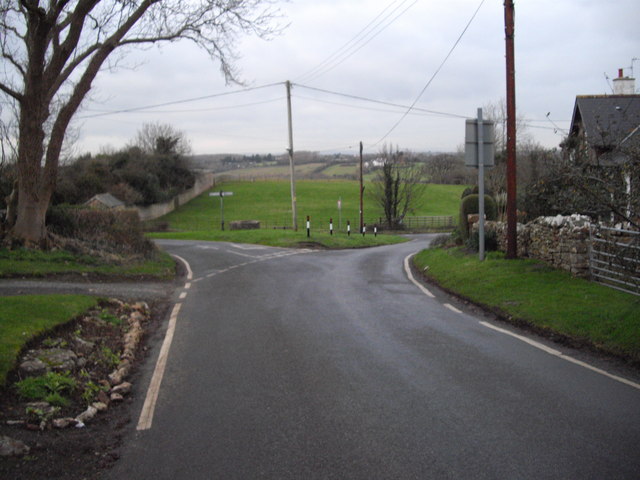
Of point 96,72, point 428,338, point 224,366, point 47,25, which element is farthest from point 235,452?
point 96,72

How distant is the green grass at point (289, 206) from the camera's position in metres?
64.2

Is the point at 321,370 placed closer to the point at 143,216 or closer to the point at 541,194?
the point at 541,194

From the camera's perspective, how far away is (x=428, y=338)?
30.0 feet

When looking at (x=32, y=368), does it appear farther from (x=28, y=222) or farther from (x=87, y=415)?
(x=28, y=222)

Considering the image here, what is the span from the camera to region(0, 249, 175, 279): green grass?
1530 centimetres

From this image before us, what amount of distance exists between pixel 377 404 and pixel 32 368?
410 cm

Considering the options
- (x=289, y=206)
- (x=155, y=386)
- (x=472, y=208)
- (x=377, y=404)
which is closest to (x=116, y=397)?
(x=155, y=386)

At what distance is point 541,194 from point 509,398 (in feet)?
15.9

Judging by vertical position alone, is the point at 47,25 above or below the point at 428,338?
above

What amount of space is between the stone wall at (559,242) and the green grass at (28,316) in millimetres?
9801

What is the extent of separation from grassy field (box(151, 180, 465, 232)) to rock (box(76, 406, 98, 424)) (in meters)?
51.1

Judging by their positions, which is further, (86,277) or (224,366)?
(86,277)

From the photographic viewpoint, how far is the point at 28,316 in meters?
9.04

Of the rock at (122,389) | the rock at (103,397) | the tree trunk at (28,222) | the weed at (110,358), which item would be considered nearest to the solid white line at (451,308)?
the weed at (110,358)
